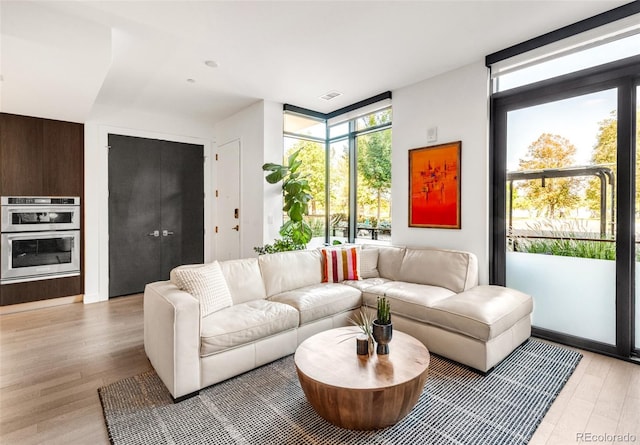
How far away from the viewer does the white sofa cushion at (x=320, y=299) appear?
2.93 m

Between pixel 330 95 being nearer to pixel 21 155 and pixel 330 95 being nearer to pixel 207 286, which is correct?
pixel 207 286

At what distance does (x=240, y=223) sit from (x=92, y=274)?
2172 millimetres

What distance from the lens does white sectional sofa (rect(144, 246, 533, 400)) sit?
2.22m

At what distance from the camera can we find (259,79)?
388 centimetres

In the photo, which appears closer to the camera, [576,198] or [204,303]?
[204,303]

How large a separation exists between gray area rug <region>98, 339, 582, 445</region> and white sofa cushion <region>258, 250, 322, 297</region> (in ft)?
2.93

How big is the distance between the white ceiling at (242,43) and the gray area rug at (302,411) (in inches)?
107

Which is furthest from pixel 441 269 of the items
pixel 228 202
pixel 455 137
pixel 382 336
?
pixel 228 202

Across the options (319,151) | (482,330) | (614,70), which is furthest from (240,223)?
(614,70)

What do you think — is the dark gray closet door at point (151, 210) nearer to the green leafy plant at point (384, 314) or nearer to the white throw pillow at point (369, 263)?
the white throw pillow at point (369, 263)

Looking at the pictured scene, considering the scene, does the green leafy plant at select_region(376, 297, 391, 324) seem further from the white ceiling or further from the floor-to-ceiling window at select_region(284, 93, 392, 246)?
the floor-to-ceiling window at select_region(284, 93, 392, 246)

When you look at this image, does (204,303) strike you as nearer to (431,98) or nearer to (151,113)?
(431,98)

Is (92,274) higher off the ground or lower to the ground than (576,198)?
lower

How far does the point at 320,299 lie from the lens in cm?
306
